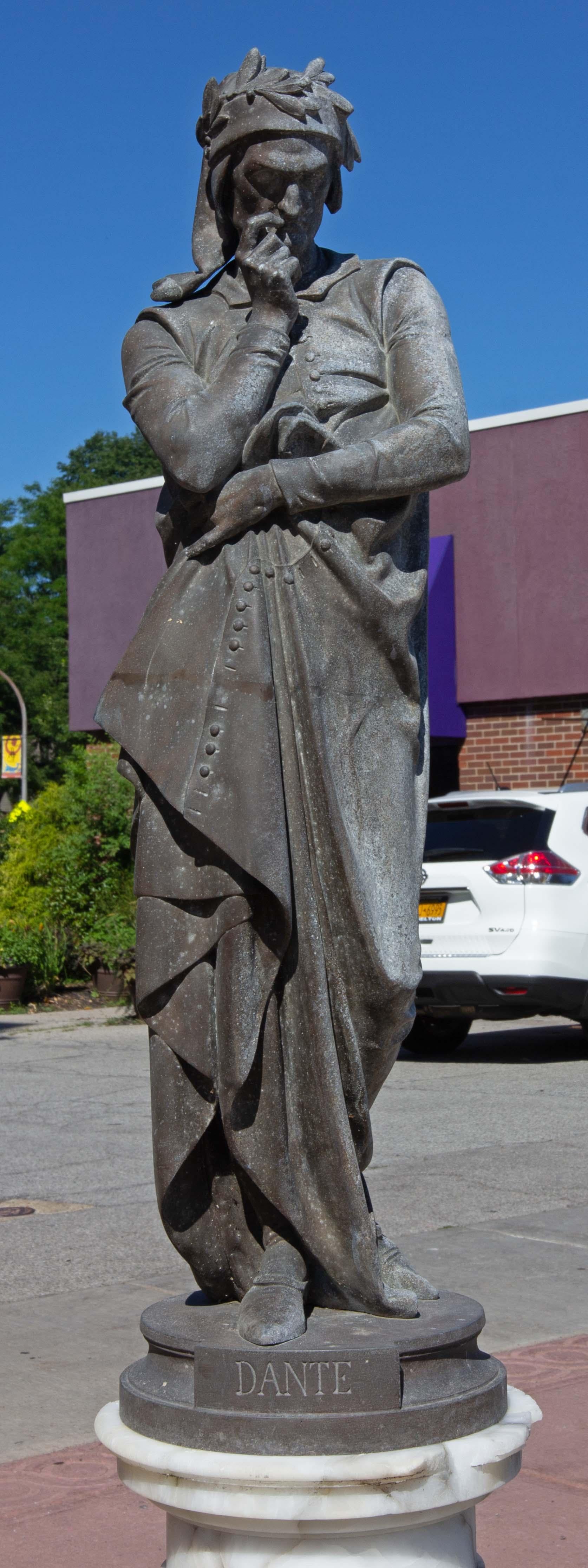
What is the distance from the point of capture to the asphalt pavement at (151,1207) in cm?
508

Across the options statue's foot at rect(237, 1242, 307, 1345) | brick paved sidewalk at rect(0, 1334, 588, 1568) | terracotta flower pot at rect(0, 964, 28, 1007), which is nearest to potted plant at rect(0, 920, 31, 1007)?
terracotta flower pot at rect(0, 964, 28, 1007)

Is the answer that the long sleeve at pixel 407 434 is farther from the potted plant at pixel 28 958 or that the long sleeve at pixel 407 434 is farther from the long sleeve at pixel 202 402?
the potted plant at pixel 28 958

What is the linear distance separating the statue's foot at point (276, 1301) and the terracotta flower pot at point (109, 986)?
42.2ft

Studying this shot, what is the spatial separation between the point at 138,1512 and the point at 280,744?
2148 mm

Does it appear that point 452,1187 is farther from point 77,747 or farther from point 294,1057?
point 77,747

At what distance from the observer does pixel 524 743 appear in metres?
17.0

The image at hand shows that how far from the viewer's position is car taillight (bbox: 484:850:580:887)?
1097 centimetres

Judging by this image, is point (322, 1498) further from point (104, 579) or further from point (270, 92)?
point (104, 579)

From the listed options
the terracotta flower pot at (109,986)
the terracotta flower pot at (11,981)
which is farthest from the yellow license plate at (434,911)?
the terracotta flower pot at (11,981)

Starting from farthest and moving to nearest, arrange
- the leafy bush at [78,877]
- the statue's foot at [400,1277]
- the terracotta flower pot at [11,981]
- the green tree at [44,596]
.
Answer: the green tree at [44,596]
the terracotta flower pot at [11,981]
the leafy bush at [78,877]
the statue's foot at [400,1277]

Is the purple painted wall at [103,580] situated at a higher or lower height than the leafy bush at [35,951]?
higher

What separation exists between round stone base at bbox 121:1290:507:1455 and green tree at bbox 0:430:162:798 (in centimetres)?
4581

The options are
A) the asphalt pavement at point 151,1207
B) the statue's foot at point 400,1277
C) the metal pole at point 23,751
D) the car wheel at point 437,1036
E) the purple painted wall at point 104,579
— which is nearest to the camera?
the statue's foot at point 400,1277

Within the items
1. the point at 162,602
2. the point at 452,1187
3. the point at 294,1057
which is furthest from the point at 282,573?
the point at 452,1187
